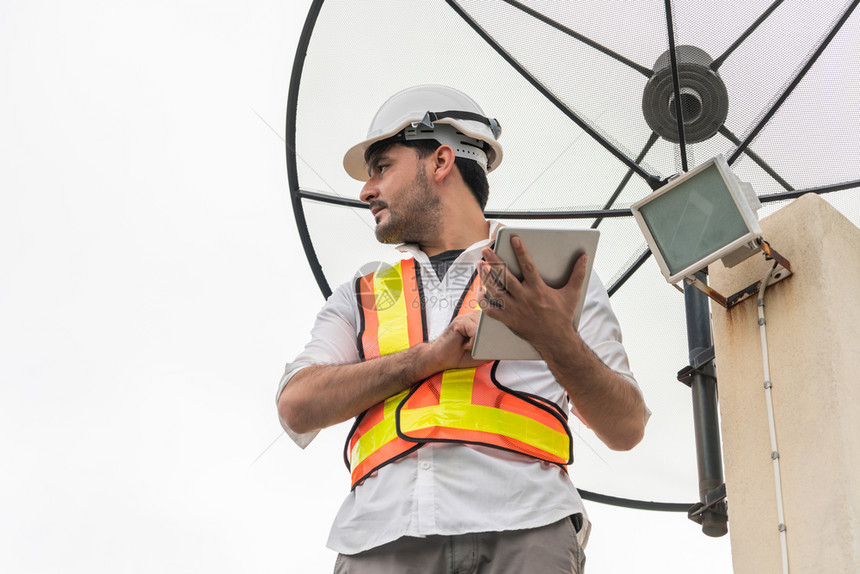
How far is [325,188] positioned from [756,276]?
240 centimetres

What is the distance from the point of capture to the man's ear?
398 centimetres

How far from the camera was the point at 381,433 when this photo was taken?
311 centimetres

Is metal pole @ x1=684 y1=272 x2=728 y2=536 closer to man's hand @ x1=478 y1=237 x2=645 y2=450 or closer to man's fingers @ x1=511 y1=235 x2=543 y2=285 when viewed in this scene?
man's hand @ x1=478 y1=237 x2=645 y2=450

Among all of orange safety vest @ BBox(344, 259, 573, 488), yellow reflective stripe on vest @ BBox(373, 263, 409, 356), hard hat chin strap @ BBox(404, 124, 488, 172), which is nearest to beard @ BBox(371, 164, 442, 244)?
yellow reflective stripe on vest @ BBox(373, 263, 409, 356)

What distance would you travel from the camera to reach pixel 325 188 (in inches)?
213

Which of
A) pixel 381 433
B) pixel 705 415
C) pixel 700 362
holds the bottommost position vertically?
pixel 381 433

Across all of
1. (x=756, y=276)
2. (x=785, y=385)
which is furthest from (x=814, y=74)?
(x=785, y=385)

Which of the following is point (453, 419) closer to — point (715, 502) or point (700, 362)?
point (715, 502)

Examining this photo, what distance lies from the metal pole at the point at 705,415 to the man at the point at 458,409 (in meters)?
1.29

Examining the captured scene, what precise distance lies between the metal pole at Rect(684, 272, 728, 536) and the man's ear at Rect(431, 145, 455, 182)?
3.73 ft

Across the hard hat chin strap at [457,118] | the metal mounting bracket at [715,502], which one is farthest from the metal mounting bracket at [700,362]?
the hard hat chin strap at [457,118]

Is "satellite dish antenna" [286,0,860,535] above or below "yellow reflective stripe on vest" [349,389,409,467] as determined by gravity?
above

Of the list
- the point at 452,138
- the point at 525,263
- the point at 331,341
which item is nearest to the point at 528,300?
the point at 525,263

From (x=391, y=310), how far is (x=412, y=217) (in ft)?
1.71
